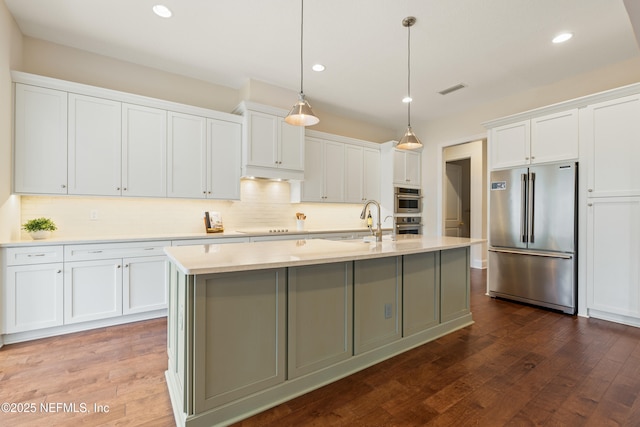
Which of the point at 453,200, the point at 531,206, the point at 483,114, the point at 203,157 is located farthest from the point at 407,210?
the point at 203,157

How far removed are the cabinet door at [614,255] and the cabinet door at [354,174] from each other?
3136mm

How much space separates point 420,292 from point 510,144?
2.75 m

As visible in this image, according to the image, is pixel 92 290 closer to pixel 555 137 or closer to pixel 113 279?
pixel 113 279

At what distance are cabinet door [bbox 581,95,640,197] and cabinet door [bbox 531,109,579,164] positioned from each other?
0.11 metres

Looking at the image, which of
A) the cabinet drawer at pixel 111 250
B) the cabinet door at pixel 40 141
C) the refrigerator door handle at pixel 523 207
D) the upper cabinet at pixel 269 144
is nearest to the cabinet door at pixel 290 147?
the upper cabinet at pixel 269 144

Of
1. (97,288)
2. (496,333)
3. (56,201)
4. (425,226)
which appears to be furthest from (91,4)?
(425,226)

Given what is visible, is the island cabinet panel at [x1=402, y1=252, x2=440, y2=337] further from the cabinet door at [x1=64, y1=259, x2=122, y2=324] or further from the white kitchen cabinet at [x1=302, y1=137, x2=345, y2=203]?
the cabinet door at [x1=64, y1=259, x2=122, y2=324]

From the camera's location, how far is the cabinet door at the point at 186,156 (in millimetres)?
3609

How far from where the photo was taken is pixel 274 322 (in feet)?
5.99

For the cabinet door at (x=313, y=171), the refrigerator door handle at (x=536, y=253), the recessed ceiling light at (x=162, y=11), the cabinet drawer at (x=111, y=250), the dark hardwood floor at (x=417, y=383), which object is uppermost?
the recessed ceiling light at (x=162, y=11)

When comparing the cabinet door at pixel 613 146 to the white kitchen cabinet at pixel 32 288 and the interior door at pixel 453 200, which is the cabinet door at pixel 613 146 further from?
the white kitchen cabinet at pixel 32 288

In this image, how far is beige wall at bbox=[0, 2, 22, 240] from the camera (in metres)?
2.63

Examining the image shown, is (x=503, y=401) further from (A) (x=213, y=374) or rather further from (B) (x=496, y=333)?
(A) (x=213, y=374)

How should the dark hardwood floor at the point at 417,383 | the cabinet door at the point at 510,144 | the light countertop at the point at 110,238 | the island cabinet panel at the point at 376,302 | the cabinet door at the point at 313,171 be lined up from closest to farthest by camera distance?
the dark hardwood floor at the point at 417,383, the island cabinet panel at the point at 376,302, the light countertop at the point at 110,238, the cabinet door at the point at 510,144, the cabinet door at the point at 313,171
